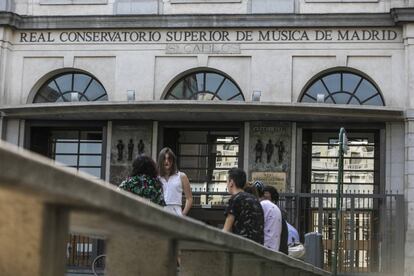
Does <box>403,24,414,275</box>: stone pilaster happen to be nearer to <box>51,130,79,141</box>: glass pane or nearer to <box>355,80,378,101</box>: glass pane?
<box>355,80,378,101</box>: glass pane

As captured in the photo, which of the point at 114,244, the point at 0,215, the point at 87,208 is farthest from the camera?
the point at 114,244

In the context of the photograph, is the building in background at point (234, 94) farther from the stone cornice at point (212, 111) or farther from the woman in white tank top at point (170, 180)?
the woman in white tank top at point (170, 180)

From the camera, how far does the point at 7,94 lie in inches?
922

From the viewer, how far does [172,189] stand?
29.9 ft

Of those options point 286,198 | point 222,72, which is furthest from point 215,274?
point 222,72

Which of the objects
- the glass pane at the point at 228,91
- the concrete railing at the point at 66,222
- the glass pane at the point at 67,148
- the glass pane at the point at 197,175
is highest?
the glass pane at the point at 228,91

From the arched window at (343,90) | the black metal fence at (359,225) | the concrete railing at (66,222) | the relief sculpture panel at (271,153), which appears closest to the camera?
the concrete railing at (66,222)

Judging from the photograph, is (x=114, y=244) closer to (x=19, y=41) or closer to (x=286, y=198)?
(x=286, y=198)

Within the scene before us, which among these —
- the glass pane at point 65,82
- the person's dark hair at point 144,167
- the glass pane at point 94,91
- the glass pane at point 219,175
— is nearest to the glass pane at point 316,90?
the glass pane at point 219,175

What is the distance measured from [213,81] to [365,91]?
4.30 meters

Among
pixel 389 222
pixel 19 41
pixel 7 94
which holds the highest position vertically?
pixel 19 41

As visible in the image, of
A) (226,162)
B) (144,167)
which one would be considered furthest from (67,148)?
(144,167)

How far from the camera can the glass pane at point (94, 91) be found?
2320 cm

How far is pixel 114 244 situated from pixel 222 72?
66.2 ft
